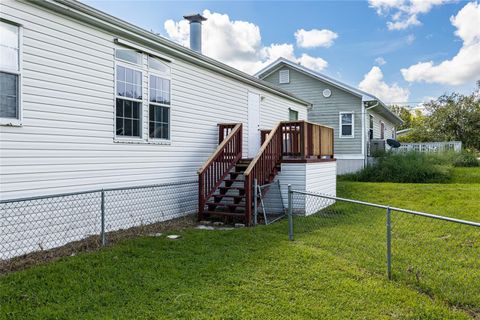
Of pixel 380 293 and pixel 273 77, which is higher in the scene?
pixel 273 77

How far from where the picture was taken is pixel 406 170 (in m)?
13.8

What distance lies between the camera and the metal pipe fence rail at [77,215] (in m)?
4.45

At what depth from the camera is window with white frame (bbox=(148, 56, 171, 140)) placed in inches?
267

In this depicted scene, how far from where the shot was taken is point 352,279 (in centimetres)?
384

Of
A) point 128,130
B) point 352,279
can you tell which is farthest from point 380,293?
point 128,130

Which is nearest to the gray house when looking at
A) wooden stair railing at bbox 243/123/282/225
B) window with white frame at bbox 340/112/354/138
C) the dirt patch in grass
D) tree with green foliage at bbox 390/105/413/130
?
window with white frame at bbox 340/112/354/138

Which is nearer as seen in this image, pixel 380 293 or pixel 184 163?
pixel 380 293

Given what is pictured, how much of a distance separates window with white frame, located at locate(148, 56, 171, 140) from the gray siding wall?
1152cm

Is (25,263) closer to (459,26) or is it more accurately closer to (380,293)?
(380,293)

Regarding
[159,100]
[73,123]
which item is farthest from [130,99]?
[73,123]

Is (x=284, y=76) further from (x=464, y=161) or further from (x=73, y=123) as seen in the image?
(x=73, y=123)

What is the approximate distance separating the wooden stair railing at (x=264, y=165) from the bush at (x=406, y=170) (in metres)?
7.85

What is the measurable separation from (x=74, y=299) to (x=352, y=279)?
288 cm

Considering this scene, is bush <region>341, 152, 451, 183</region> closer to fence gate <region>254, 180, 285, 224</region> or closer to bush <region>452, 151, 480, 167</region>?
bush <region>452, 151, 480, 167</region>
